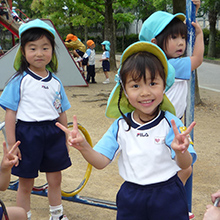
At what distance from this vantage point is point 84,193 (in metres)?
3.42

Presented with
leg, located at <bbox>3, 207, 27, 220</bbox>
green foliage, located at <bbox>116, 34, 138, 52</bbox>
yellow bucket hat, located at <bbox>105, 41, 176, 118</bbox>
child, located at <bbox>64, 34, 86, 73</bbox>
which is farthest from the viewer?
green foliage, located at <bbox>116, 34, 138, 52</bbox>

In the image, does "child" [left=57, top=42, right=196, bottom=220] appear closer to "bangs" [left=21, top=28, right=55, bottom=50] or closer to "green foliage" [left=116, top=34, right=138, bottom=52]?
"bangs" [left=21, top=28, right=55, bottom=50]

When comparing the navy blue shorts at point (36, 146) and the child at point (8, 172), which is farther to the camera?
the navy blue shorts at point (36, 146)

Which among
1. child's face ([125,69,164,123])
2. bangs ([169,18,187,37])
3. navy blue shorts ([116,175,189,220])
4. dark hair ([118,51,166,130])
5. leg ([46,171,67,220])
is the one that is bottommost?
leg ([46,171,67,220])

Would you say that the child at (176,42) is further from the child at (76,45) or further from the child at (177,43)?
the child at (76,45)

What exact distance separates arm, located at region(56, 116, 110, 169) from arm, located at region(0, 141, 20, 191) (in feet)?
1.17

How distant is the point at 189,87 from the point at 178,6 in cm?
506

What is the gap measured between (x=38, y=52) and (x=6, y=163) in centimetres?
104

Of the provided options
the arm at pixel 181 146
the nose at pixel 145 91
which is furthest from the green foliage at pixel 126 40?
the arm at pixel 181 146

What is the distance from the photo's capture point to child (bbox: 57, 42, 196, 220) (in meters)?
1.66

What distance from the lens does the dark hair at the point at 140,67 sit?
65.1 inches

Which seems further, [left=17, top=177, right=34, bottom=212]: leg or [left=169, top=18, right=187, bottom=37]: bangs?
[left=17, top=177, right=34, bottom=212]: leg

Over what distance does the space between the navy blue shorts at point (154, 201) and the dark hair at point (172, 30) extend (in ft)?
3.60

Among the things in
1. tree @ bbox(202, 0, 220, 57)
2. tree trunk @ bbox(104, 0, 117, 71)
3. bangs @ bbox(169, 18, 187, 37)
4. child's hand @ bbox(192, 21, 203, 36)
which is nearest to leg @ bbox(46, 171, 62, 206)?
bangs @ bbox(169, 18, 187, 37)
